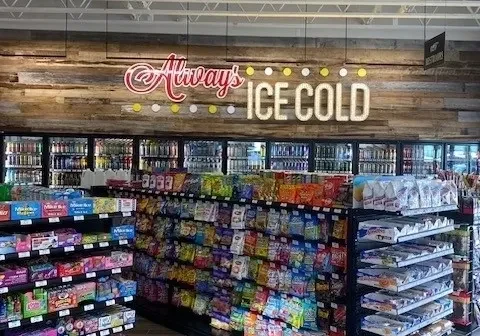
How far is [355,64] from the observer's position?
10.3m

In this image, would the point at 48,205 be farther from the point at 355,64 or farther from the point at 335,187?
the point at 355,64

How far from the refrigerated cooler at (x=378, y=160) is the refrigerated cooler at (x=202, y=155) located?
9.10 ft

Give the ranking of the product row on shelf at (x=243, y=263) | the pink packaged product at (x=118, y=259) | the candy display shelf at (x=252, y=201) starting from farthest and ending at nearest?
the product row on shelf at (x=243, y=263)
the candy display shelf at (x=252, y=201)
the pink packaged product at (x=118, y=259)

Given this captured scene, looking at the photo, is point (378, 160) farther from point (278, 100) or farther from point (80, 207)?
point (80, 207)

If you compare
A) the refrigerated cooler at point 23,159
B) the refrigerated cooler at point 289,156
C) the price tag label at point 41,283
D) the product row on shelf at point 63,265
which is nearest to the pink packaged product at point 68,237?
the product row on shelf at point 63,265

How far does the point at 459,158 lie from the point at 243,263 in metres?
6.33

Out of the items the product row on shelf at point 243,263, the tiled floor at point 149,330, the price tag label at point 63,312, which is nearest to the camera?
the price tag label at point 63,312

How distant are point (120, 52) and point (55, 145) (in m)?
2.20

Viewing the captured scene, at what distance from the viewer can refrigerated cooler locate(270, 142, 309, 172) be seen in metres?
10.4

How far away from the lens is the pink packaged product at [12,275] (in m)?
4.38

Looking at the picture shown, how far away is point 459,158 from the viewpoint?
35.0ft

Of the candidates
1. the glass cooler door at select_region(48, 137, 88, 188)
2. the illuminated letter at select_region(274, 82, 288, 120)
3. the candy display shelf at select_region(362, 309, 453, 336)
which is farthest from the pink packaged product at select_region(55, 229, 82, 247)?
the illuminated letter at select_region(274, 82, 288, 120)

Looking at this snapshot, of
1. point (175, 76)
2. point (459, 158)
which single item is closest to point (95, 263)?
point (175, 76)

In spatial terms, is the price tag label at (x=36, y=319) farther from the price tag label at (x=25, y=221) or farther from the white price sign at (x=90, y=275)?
the price tag label at (x=25, y=221)
